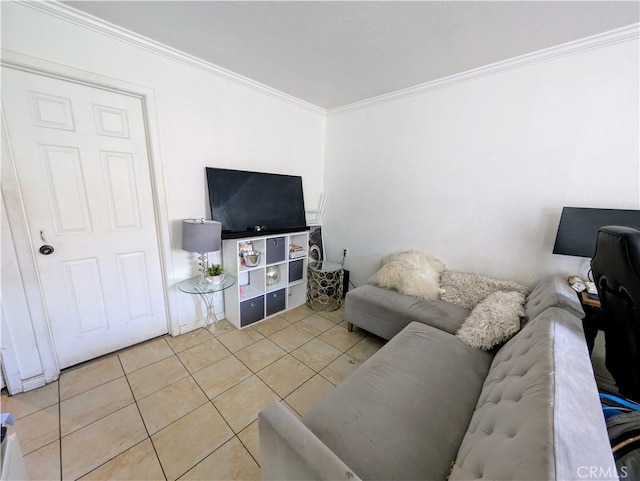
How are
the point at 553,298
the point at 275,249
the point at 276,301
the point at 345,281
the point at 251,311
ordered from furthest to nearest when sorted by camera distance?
the point at 345,281 < the point at 276,301 < the point at 275,249 < the point at 251,311 < the point at 553,298

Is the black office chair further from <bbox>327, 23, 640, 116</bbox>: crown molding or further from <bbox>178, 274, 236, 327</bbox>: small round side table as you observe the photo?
<bbox>178, 274, 236, 327</bbox>: small round side table

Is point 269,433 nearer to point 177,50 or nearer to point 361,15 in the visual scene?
point 361,15

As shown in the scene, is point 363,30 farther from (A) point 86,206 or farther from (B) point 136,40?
(A) point 86,206

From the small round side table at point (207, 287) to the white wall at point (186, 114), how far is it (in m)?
0.08

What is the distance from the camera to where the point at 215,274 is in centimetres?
228

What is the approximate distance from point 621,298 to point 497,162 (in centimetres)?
154

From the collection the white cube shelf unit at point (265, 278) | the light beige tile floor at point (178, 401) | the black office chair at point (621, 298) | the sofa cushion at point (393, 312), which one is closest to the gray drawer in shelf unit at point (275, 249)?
the white cube shelf unit at point (265, 278)

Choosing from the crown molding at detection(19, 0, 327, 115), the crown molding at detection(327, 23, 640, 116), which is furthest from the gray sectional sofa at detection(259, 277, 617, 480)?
the crown molding at detection(19, 0, 327, 115)

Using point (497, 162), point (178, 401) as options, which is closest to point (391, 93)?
point (497, 162)

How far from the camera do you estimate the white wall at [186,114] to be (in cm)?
154

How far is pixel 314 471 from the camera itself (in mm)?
719

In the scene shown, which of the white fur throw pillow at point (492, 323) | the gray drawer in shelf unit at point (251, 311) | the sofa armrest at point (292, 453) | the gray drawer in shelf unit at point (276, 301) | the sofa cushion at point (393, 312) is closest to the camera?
the sofa armrest at point (292, 453)

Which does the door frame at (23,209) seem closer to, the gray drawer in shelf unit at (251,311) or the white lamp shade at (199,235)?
the white lamp shade at (199,235)

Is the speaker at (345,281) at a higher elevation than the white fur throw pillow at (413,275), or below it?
below
